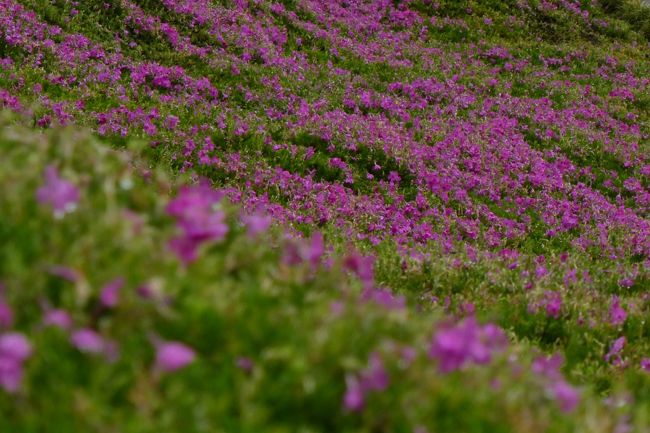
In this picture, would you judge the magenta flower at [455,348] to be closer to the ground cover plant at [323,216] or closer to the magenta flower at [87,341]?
the ground cover plant at [323,216]

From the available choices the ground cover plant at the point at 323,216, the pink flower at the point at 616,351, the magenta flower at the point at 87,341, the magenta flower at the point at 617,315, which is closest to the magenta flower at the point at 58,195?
the ground cover plant at the point at 323,216

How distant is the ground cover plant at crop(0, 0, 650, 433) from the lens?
2260 mm

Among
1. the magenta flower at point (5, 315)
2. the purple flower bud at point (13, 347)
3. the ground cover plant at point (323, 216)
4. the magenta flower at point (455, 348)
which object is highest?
the magenta flower at point (455, 348)

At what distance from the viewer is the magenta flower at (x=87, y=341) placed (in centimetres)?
195

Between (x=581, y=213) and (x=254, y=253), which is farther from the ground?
(x=254, y=253)

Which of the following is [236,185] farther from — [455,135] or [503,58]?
[503,58]

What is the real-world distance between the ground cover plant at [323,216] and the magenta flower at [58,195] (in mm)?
23

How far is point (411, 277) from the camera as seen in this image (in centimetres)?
823

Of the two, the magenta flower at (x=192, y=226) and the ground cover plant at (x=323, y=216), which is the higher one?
the magenta flower at (x=192, y=226)

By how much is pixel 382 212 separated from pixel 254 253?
1000 cm

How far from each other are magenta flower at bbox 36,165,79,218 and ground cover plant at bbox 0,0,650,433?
0.9 inches

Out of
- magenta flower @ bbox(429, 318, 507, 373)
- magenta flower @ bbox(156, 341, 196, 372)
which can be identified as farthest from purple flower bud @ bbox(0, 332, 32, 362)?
magenta flower @ bbox(429, 318, 507, 373)

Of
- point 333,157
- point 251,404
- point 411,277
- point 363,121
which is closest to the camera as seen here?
point 251,404

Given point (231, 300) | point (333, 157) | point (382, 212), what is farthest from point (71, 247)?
point (333, 157)
